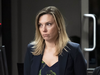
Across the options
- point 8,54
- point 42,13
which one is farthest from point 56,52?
point 8,54

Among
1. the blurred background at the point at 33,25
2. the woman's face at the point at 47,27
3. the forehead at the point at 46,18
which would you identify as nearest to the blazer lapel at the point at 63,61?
the woman's face at the point at 47,27

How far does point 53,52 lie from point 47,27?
204 millimetres

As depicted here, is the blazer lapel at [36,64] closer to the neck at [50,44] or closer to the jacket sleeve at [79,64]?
the neck at [50,44]

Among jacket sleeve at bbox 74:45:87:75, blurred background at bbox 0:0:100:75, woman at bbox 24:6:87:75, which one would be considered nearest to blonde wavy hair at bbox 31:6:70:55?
woman at bbox 24:6:87:75

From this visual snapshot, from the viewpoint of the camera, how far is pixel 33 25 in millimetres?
2395

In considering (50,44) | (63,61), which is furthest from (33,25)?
(63,61)

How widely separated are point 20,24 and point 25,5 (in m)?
0.27

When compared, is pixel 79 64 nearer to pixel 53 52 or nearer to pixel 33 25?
pixel 53 52

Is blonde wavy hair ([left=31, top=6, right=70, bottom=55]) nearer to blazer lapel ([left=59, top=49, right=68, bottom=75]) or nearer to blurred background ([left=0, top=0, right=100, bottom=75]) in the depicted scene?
blazer lapel ([left=59, top=49, right=68, bottom=75])

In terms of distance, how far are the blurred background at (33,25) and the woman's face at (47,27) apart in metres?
1.16

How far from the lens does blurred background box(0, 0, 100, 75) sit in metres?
2.30

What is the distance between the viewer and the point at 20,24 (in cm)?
240

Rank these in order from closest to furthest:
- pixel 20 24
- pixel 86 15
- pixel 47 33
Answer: pixel 47 33
pixel 86 15
pixel 20 24

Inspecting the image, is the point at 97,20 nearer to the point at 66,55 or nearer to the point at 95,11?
the point at 95,11
